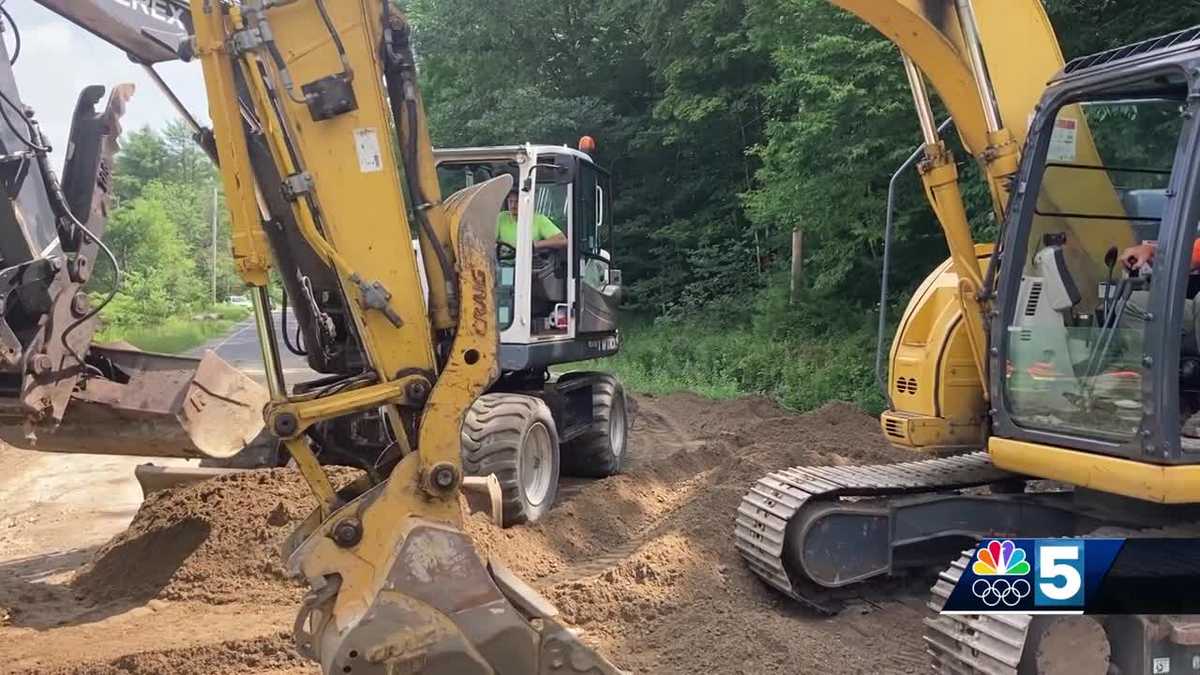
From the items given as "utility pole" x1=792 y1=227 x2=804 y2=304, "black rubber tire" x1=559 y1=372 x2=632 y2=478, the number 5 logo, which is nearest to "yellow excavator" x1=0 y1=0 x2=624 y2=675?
the number 5 logo

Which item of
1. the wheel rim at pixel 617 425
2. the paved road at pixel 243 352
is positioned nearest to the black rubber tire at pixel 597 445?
the wheel rim at pixel 617 425

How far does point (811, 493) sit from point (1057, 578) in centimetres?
142

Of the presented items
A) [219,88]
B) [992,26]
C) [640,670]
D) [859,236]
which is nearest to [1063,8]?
[859,236]

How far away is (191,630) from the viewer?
4941 mm

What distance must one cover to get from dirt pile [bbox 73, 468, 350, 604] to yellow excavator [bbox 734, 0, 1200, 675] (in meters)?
2.74

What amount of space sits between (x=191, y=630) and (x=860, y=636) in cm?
328

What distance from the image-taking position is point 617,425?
9102 millimetres

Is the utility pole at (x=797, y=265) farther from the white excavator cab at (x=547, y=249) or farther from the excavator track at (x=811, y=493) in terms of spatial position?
the excavator track at (x=811, y=493)

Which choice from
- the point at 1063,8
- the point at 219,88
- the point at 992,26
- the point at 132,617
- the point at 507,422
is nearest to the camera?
the point at 219,88

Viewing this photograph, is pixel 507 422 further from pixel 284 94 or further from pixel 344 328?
pixel 284 94

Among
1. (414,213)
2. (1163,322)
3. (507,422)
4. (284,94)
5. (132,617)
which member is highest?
(284,94)

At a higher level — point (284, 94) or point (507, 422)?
point (284, 94)

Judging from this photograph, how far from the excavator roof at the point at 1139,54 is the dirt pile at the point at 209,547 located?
4.61 meters

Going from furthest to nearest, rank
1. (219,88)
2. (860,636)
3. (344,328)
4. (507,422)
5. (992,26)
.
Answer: (507,422) < (860,636) < (992,26) < (344,328) < (219,88)
